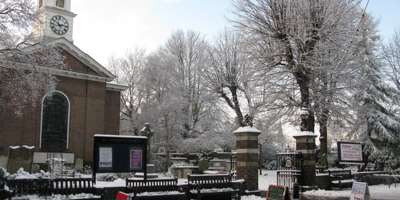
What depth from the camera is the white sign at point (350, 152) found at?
17641 mm

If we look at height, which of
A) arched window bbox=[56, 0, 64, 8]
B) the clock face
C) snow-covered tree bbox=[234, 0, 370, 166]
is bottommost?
snow-covered tree bbox=[234, 0, 370, 166]

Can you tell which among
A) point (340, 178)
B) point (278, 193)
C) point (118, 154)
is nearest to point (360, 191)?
point (278, 193)

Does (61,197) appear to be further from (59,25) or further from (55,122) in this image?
(59,25)

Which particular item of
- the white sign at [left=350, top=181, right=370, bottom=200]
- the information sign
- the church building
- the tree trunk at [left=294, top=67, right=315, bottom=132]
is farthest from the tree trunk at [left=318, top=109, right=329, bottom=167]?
the church building

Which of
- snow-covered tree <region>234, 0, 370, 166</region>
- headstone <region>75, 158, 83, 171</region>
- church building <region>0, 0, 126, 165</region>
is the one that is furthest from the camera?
headstone <region>75, 158, 83, 171</region>

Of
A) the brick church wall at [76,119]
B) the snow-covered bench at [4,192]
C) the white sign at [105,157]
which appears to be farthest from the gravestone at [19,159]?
the snow-covered bench at [4,192]

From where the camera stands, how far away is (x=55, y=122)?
31.9m

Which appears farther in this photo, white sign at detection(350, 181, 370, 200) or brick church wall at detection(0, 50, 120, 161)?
brick church wall at detection(0, 50, 120, 161)

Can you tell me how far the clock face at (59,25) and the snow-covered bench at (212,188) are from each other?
2668cm

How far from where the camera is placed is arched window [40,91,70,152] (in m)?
31.4

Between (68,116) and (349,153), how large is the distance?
20893 mm

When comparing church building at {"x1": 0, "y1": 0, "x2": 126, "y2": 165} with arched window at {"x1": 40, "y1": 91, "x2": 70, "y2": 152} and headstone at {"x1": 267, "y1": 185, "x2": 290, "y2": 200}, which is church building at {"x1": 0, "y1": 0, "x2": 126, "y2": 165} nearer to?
arched window at {"x1": 40, "y1": 91, "x2": 70, "y2": 152}

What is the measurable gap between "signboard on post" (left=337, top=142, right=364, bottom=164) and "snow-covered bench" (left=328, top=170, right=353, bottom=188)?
307 centimetres

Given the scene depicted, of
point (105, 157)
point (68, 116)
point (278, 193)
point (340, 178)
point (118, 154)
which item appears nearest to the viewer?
point (278, 193)
